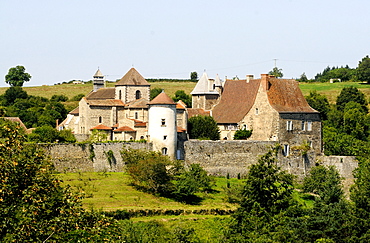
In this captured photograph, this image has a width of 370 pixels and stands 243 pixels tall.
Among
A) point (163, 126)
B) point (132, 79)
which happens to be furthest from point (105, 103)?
point (163, 126)

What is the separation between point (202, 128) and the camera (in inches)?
2319

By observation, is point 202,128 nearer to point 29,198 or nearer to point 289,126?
point 289,126

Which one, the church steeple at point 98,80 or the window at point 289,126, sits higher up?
the church steeple at point 98,80

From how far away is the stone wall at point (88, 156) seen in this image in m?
49.3

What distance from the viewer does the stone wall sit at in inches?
1941

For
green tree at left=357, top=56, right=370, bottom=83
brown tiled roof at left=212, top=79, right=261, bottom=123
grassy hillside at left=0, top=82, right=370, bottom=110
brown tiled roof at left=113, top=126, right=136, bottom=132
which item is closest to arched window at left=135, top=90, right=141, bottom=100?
brown tiled roof at left=113, top=126, right=136, bottom=132

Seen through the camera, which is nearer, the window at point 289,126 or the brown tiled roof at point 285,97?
the window at point 289,126

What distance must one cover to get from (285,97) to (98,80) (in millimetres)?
24489

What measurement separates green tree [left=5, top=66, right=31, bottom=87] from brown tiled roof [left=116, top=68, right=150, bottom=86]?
67.2 metres

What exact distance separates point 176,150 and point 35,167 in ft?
107

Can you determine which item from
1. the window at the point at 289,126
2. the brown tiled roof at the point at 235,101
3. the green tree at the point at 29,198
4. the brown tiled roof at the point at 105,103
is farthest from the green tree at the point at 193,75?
the green tree at the point at 29,198

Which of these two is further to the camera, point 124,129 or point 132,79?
point 132,79

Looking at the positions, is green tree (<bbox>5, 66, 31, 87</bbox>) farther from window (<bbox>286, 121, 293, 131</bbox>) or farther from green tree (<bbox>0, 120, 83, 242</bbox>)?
green tree (<bbox>0, 120, 83, 242</bbox>)

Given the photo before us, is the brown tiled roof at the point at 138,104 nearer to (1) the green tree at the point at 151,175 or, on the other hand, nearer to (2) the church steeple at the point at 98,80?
(2) the church steeple at the point at 98,80
